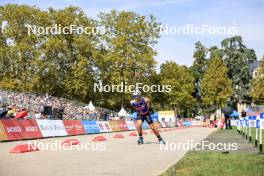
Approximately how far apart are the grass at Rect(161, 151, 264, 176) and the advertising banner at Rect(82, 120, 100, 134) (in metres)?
21.5

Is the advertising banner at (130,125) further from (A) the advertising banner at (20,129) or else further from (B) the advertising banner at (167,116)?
(B) the advertising banner at (167,116)

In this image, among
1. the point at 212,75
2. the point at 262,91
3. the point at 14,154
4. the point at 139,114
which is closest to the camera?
the point at 14,154

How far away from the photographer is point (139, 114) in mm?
18859

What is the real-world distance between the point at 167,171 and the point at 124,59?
191 ft

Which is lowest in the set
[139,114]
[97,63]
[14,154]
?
[14,154]

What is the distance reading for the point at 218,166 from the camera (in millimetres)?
10797

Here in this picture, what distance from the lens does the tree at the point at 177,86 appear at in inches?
3467

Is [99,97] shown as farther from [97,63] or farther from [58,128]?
[58,128]

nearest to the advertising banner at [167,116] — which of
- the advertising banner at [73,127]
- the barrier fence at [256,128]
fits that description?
the advertising banner at [73,127]

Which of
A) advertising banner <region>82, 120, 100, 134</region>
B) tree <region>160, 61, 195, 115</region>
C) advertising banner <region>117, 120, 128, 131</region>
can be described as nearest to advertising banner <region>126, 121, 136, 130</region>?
advertising banner <region>117, 120, 128, 131</region>

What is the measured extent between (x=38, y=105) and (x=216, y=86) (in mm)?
52338

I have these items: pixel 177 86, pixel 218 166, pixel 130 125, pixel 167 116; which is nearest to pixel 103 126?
pixel 130 125

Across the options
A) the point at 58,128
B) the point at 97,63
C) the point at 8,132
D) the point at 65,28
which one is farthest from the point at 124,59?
the point at 8,132

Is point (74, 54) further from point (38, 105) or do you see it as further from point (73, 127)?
point (73, 127)
